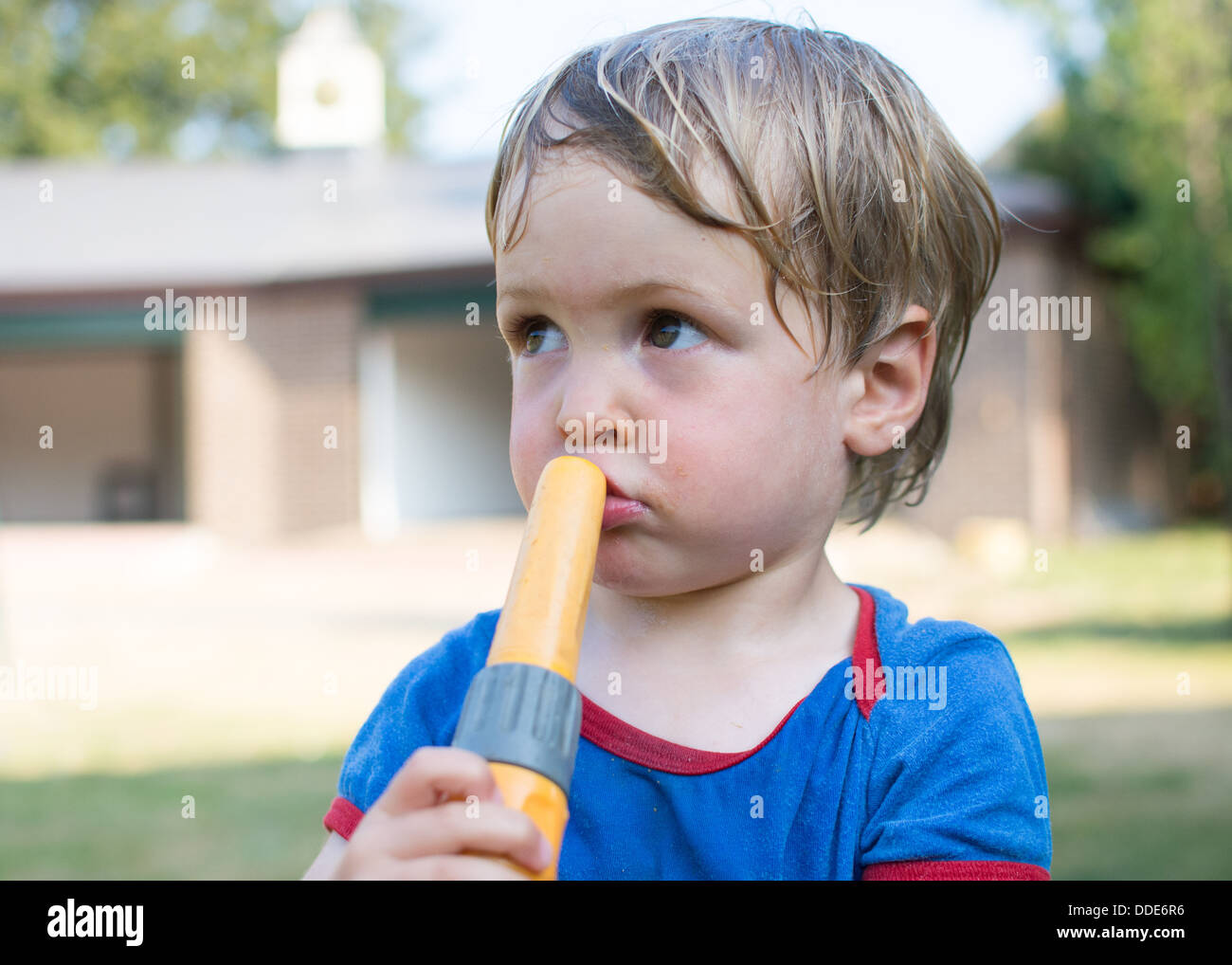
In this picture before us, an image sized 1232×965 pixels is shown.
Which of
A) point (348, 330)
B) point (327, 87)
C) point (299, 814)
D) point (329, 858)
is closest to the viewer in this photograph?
point (329, 858)

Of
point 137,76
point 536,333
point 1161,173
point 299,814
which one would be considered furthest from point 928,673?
point 137,76

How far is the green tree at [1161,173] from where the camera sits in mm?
9664

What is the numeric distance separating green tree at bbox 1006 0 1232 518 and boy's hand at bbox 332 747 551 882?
8.91 meters

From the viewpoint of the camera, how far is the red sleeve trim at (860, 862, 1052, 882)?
127 cm

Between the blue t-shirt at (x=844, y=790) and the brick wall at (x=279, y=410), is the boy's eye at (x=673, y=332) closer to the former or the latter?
the blue t-shirt at (x=844, y=790)

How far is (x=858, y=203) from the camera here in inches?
56.6

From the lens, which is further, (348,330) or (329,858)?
(348,330)

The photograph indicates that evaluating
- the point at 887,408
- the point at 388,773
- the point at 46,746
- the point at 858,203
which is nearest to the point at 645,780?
the point at 388,773

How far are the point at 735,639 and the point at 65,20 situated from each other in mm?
32538

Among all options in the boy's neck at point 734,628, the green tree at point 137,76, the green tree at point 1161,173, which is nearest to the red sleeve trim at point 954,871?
the boy's neck at point 734,628

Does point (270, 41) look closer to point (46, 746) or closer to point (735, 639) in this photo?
point (46, 746)

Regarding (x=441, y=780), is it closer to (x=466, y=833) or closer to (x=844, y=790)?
Result: (x=466, y=833)

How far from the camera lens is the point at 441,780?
0.97 m

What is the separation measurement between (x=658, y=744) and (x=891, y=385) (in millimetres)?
563
